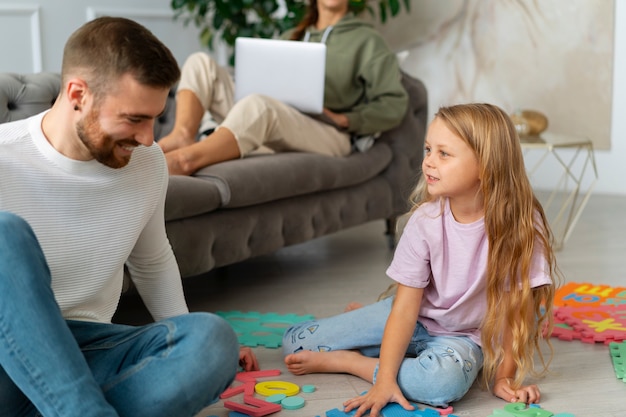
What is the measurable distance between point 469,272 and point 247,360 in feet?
1.70

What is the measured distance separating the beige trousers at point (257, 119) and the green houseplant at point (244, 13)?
3.49 feet

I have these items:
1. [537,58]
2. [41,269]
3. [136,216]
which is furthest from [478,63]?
[41,269]

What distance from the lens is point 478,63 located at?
442 centimetres

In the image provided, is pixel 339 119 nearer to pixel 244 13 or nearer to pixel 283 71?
pixel 283 71

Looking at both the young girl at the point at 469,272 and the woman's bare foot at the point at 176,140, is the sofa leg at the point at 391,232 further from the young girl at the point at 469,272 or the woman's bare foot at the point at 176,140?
the young girl at the point at 469,272

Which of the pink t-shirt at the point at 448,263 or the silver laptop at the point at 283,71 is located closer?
the pink t-shirt at the point at 448,263

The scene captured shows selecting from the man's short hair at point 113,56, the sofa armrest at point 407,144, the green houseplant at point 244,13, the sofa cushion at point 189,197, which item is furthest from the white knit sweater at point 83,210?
the green houseplant at point 244,13

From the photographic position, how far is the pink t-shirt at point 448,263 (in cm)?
168

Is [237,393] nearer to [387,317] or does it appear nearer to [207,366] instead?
[387,317]

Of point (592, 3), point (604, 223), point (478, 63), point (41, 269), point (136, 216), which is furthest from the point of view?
point (478, 63)

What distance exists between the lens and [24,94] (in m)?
2.30

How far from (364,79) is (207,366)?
6.32 feet

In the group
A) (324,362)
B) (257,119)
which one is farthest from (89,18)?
(324,362)

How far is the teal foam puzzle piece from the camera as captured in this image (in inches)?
80.7
